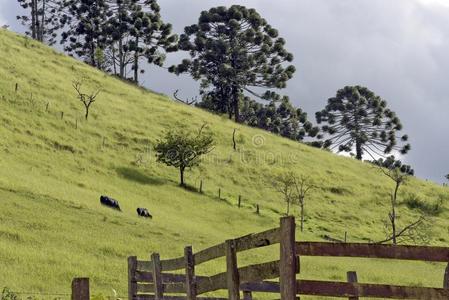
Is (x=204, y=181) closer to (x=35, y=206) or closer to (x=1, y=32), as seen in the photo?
(x=35, y=206)

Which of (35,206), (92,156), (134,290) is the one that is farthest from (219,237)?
(134,290)

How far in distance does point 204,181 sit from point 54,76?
2383 centimetres

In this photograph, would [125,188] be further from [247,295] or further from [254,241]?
[254,241]

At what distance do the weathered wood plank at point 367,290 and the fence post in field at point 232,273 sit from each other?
62 centimetres

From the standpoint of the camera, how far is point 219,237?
1666 inches

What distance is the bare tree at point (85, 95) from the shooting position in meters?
68.4

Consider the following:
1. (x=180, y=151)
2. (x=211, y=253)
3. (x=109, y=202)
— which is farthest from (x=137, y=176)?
(x=211, y=253)

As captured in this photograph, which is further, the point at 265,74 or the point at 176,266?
the point at 265,74

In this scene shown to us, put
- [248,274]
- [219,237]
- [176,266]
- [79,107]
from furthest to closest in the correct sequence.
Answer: [79,107]
[219,237]
[176,266]
[248,274]

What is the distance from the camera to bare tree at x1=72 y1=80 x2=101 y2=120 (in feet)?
224

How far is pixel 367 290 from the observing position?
24.8ft

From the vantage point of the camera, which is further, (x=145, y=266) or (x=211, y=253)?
(x=145, y=266)

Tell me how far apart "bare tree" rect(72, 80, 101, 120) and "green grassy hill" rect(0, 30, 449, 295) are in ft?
2.31

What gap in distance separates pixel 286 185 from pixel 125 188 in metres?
13.5
